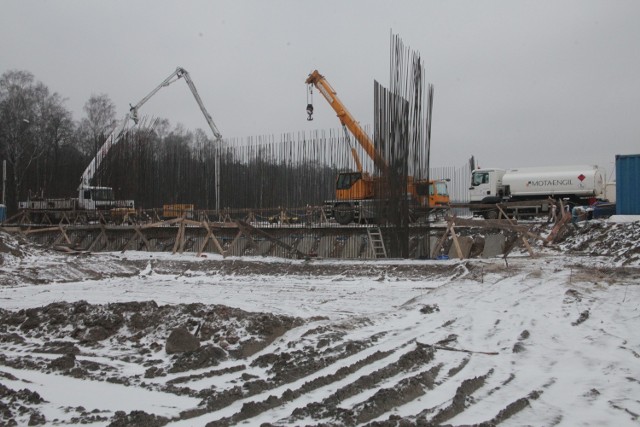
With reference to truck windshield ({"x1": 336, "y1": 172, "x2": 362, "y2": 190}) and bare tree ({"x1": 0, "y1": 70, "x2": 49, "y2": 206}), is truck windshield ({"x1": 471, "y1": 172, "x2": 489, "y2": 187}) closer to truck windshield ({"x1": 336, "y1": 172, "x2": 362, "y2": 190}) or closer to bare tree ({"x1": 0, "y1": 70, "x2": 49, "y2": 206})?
truck windshield ({"x1": 336, "y1": 172, "x2": 362, "y2": 190})

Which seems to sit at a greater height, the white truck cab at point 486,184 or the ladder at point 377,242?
the white truck cab at point 486,184

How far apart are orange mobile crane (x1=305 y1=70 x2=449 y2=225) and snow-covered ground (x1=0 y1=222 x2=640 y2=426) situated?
12.4ft

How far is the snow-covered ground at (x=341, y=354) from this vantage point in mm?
3531

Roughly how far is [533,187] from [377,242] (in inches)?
640

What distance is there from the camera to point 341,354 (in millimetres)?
4859

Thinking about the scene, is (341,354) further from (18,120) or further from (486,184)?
(18,120)

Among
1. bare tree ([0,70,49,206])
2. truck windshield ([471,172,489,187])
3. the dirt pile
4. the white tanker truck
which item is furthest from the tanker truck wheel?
bare tree ([0,70,49,206])

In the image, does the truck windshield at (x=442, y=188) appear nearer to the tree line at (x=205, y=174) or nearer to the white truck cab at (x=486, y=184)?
the white truck cab at (x=486, y=184)

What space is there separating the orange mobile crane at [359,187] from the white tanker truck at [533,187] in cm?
229

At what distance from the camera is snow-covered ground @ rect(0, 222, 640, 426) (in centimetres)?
353

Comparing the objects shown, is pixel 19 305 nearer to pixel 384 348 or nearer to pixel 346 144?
pixel 384 348

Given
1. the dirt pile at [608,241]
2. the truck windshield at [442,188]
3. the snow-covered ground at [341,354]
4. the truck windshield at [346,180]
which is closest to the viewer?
the snow-covered ground at [341,354]

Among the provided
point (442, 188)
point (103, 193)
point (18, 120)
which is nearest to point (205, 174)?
point (103, 193)

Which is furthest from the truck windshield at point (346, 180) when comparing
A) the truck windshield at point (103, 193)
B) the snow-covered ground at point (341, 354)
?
the truck windshield at point (103, 193)
